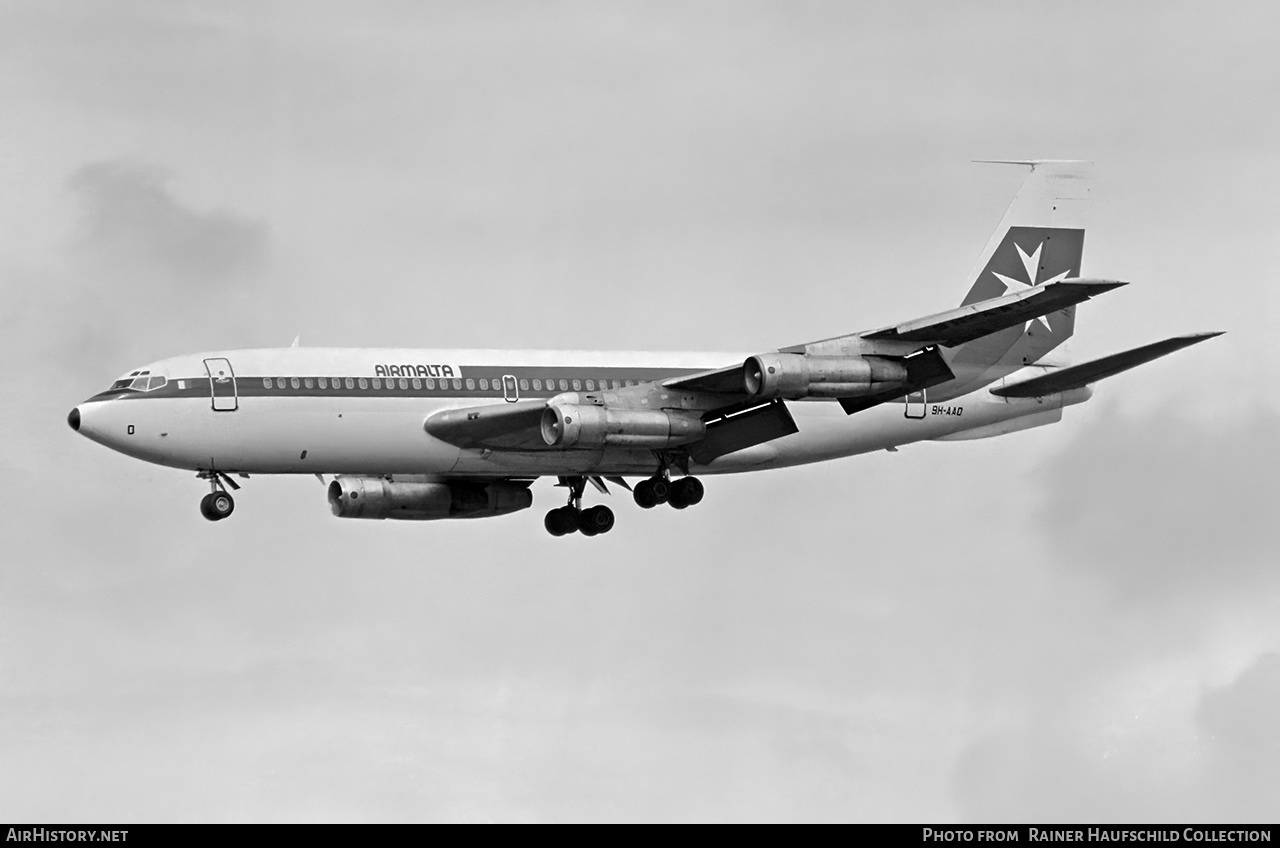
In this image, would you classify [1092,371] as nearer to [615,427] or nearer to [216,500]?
[615,427]

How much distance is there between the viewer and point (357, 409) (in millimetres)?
72375

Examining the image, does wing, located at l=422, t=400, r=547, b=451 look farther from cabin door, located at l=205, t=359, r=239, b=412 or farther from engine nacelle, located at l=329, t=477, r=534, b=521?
engine nacelle, located at l=329, t=477, r=534, b=521

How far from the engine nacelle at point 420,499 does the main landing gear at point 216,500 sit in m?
6.58

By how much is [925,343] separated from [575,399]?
32.7 ft

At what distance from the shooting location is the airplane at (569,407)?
234 feet

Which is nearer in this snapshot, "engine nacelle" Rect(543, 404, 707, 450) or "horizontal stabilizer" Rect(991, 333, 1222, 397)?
"horizontal stabilizer" Rect(991, 333, 1222, 397)

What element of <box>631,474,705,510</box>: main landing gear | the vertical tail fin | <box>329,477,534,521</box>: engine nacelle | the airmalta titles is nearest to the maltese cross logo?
the vertical tail fin

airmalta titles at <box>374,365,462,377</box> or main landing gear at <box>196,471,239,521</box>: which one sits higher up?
airmalta titles at <box>374,365,462,377</box>

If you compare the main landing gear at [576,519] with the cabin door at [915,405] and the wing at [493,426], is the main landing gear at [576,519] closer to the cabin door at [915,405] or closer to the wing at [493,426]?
the wing at [493,426]

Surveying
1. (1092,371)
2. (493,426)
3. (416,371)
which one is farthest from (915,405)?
(416,371)

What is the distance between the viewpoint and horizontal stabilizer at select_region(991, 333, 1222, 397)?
7044 centimetres

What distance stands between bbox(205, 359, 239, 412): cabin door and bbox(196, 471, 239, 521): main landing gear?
2.04 meters

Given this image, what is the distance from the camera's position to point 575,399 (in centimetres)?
7169
